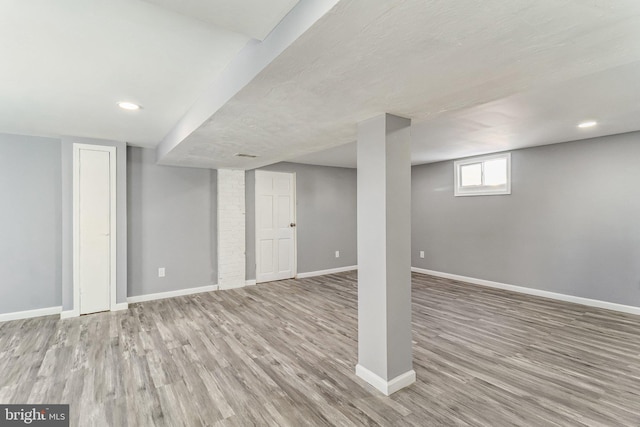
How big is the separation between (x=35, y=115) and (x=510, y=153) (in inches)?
252

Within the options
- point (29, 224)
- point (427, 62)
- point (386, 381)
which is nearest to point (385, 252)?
point (386, 381)

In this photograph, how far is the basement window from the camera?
4962mm

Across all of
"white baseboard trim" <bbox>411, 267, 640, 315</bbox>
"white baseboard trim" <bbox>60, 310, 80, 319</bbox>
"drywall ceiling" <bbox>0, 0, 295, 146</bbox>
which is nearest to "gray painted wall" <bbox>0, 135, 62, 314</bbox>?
"white baseboard trim" <bbox>60, 310, 80, 319</bbox>

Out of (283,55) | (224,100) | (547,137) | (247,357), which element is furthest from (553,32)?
(547,137)

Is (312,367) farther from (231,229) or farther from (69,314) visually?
(69,314)

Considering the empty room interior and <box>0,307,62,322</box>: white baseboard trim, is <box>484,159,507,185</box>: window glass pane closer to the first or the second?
the empty room interior

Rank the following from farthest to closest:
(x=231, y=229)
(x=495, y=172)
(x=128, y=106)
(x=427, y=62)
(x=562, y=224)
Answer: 1. (x=231, y=229)
2. (x=495, y=172)
3. (x=562, y=224)
4. (x=128, y=106)
5. (x=427, y=62)

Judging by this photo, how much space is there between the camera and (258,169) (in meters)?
5.60

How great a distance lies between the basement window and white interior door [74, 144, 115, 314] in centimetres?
589

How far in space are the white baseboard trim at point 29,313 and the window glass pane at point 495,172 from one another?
7.03m

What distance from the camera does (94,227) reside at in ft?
13.0

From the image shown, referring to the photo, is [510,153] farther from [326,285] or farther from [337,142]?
[326,285]

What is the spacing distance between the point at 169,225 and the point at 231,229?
1.00 m

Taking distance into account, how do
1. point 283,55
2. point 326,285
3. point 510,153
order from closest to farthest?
1. point 283,55
2. point 510,153
3. point 326,285
